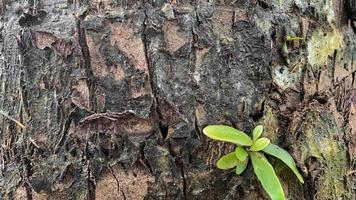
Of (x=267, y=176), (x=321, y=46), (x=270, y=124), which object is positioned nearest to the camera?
(x=267, y=176)

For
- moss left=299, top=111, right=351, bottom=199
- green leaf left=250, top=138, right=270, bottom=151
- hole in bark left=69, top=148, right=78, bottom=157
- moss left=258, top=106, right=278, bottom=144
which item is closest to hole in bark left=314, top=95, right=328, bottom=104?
moss left=299, top=111, right=351, bottom=199

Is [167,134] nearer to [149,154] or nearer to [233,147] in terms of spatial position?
[149,154]

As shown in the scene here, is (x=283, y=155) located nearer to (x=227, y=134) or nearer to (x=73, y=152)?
(x=227, y=134)

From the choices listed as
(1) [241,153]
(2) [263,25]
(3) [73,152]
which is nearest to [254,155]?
(1) [241,153]

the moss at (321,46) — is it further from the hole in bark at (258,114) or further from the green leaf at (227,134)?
the green leaf at (227,134)

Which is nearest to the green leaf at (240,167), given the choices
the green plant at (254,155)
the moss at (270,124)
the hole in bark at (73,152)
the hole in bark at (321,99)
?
the green plant at (254,155)

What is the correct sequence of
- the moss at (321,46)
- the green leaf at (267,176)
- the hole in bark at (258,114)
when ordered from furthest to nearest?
the moss at (321,46), the hole in bark at (258,114), the green leaf at (267,176)

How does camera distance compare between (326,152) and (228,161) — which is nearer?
(228,161)
